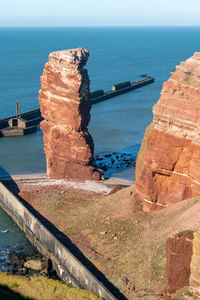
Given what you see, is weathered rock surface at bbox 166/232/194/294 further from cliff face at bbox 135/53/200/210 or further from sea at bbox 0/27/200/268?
sea at bbox 0/27/200/268

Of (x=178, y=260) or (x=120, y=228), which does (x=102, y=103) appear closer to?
(x=120, y=228)

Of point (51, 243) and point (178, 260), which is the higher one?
point (178, 260)

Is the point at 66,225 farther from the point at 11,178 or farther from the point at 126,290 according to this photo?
the point at 11,178

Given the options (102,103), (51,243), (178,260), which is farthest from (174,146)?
(102,103)

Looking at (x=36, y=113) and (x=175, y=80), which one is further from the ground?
(x=175, y=80)

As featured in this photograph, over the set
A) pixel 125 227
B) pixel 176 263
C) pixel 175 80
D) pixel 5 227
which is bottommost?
pixel 5 227

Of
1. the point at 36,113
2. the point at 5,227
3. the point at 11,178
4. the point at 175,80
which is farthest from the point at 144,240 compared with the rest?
the point at 36,113

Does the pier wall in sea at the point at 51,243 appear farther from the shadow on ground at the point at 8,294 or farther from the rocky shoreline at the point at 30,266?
the shadow on ground at the point at 8,294
